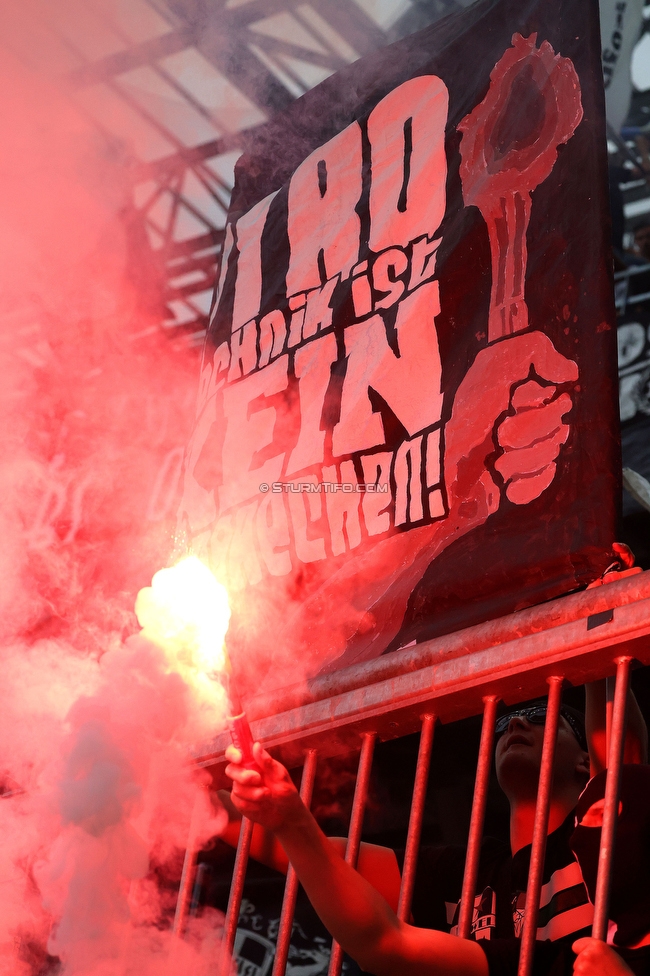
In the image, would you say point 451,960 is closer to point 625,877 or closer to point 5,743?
point 625,877

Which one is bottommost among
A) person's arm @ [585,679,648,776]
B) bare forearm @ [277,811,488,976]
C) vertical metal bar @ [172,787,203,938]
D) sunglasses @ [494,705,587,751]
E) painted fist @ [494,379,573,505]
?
bare forearm @ [277,811,488,976]

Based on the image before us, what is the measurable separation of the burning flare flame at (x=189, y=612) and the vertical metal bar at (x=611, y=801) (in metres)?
0.64

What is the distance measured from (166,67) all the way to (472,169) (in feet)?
11.1

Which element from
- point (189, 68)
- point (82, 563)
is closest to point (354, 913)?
point (82, 563)

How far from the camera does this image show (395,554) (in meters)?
2.33

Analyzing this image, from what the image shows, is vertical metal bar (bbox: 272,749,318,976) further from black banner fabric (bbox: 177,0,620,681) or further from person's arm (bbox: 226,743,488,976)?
black banner fabric (bbox: 177,0,620,681)

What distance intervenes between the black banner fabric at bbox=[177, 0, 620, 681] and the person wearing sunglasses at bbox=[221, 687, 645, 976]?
478 mm

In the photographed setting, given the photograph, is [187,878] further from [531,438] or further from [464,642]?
[531,438]

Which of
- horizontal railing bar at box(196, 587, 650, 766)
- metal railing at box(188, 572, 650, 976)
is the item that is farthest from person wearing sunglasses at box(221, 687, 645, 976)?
horizontal railing bar at box(196, 587, 650, 766)

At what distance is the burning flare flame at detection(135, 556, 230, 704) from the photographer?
5.23ft

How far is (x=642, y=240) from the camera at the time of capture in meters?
4.94

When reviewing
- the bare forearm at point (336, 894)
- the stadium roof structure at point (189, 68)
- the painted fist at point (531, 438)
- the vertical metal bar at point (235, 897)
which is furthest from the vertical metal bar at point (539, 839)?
the stadium roof structure at point (189, 68)

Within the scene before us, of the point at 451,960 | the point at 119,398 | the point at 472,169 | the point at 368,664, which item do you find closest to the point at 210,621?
the point at 368,664

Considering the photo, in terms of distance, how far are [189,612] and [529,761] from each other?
1334 mm
